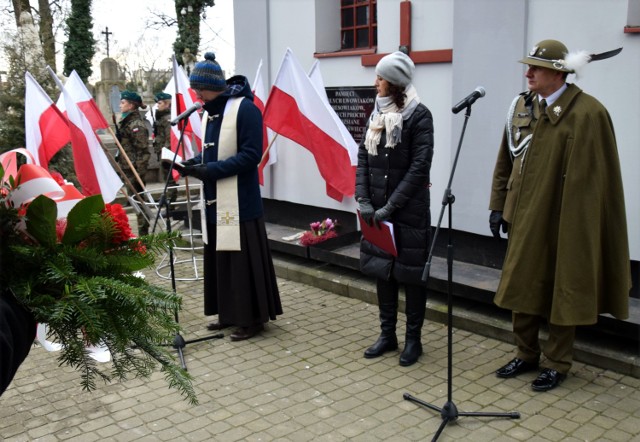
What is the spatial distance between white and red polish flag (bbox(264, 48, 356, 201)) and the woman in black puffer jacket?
63.9 inches

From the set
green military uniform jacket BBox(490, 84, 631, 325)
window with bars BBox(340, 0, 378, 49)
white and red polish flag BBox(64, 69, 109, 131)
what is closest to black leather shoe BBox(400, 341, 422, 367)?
green military uniform jacket BBox(490, 84, 631, 325)

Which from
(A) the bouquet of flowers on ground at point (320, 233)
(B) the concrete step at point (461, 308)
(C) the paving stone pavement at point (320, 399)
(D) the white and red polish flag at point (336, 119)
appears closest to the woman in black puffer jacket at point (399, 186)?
(C) the paving stone pavement at point (320, 399)

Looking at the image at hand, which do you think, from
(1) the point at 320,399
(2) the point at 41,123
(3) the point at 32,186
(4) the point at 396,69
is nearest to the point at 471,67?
(4) the point at 396,69

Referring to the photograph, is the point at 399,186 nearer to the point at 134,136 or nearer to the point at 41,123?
the point at 41,123

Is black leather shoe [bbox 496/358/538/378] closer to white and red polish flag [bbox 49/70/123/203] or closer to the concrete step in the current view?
the concrete step

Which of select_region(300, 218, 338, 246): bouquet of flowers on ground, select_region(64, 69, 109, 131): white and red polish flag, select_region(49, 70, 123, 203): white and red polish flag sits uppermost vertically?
select_region(64, 69, 109, 131): white and red polish flag

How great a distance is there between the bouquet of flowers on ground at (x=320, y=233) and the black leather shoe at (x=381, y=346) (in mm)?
2117

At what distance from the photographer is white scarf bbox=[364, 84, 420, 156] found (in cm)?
466

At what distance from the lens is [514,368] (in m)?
4.61

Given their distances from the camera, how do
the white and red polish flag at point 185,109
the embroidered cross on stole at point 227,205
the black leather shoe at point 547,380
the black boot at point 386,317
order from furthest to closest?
the white and red polish flag at point 185,109
the embroidered cross on stole at point 227,205
the black boot at point 386,317
the black leather shoe at point 547,380

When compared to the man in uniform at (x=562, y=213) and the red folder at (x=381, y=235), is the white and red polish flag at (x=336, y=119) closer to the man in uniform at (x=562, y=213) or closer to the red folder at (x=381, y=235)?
the red folder at (x=381, y=235)

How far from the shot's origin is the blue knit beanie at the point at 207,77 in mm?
5195

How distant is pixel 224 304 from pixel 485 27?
3.12m

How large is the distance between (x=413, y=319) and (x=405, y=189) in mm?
938
